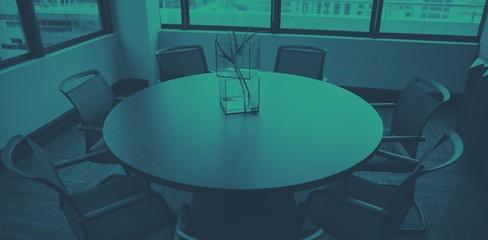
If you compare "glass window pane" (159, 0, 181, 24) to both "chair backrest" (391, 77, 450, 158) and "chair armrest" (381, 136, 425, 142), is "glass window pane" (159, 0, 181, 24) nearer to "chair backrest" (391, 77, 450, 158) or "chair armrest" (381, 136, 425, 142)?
"chair backrest" (391, 77, 450, 158)

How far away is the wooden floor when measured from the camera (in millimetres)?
2086

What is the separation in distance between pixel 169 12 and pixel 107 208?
11.0 feet

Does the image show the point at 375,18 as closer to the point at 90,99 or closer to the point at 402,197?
the point at 402,197

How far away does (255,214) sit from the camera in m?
1.68

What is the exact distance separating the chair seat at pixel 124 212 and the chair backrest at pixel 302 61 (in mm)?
1503

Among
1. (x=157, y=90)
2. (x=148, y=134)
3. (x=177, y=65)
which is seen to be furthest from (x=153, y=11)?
(x=148, y=134)

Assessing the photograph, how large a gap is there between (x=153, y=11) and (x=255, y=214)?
3089 millimetres

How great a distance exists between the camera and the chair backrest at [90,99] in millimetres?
2006

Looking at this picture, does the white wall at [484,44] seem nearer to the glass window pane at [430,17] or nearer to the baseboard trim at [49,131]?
the glass window pane at [430,17]

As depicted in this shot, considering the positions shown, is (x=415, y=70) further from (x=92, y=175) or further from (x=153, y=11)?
(x=92, y=175)

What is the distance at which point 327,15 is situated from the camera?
13.4 ft

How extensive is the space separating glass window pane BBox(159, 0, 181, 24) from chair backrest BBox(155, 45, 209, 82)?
1564 millimetres

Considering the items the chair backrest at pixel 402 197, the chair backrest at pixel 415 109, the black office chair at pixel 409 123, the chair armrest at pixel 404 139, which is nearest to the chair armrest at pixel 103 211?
the chair backrest at pixel 402 197

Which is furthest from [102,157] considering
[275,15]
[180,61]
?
[275,15]
